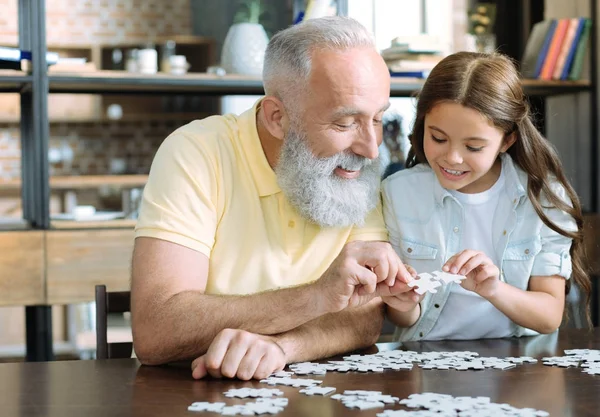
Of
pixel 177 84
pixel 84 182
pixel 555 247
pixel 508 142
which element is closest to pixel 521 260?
pixel 555 247

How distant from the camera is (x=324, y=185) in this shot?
1947mm

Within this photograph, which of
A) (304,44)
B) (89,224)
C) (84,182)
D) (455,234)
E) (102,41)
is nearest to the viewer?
(304,44)

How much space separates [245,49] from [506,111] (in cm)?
191

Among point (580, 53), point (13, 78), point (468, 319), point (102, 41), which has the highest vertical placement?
point (102, 41)

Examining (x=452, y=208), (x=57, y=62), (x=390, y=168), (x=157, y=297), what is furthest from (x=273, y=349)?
(x=390, y=168)

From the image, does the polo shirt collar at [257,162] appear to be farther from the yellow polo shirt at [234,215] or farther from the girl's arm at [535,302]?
the girl's arm at [535,302]

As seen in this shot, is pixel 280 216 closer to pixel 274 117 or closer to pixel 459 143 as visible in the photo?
pixel 274 117

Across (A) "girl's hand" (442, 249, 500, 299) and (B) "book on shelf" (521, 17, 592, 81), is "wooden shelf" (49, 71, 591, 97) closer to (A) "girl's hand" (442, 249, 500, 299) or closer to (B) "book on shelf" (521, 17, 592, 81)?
(B) "book on shelf" (521, 17, 592, 81)

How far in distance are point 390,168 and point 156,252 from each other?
8.50 feet

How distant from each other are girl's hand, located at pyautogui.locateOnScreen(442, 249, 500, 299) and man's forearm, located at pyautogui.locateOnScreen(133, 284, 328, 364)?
11.7 inches

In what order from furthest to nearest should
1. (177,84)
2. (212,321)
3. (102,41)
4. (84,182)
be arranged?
1. (102,41)
2. (84,182)
3. (177,84)
4. (212,321)

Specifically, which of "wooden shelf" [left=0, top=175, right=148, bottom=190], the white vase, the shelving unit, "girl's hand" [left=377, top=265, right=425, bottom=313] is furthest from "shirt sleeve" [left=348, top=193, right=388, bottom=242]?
"wooden shelf" [left=0, top=175, right=148, bottom=190]

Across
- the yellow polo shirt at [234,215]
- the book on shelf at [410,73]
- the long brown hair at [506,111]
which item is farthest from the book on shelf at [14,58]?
the long brown hair at [506,111]

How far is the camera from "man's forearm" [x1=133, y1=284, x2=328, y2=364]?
170 centimetres
